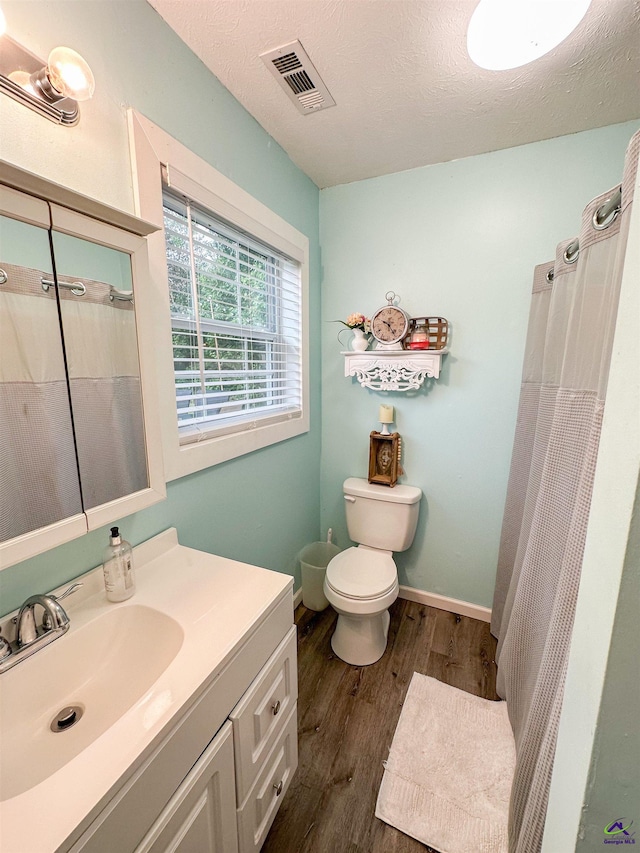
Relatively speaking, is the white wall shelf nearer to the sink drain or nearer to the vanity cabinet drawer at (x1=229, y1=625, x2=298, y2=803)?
the vanity cabinet drawer at (x1=229, y1=625, x2=298, y2=803)

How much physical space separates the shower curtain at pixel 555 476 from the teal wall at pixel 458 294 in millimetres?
237

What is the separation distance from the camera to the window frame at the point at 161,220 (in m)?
0.93

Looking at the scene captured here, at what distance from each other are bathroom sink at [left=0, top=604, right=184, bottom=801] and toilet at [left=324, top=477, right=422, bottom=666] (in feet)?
2.89

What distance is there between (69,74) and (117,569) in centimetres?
113

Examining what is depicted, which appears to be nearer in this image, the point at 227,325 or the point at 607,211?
the point at 607,211

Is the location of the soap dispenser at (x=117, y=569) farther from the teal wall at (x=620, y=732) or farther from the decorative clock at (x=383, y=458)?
the decorative clock at (x=383, y=458)

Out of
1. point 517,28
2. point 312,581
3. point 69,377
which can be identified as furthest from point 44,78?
point 312,581

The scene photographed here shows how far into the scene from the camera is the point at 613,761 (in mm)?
426

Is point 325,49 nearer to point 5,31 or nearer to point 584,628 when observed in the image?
point 5,31

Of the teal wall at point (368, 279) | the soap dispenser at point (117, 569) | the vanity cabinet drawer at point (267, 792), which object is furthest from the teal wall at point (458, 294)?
the soap dispenser at point (117, 569)

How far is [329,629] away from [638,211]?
201 centimetres

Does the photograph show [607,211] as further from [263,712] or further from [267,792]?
[267,792]

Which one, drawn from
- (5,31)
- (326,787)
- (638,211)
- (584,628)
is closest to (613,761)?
(584,628)

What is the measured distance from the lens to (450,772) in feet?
3.84
